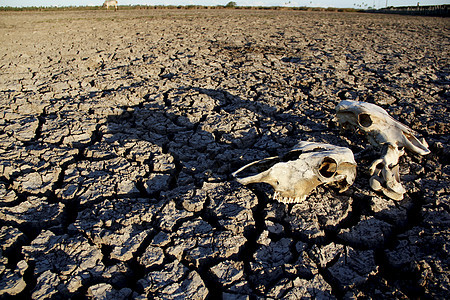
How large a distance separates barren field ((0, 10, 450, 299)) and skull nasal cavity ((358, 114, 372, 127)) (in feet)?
0.74

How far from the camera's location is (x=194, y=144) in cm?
304

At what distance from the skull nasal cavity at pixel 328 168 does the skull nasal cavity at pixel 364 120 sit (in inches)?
25.3

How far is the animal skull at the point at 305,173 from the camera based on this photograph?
2006mm

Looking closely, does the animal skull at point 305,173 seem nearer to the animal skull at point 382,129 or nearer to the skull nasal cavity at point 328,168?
the skull nasal cavity at point 328,168

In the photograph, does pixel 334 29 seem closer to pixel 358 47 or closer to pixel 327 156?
pixel 358 47

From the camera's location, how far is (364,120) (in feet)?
8.41

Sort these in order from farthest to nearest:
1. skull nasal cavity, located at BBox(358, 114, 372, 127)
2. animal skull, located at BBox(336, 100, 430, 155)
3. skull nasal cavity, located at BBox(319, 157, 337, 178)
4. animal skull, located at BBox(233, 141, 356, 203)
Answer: skull nasal cavity, located at BBox(358, 114, 372, 127) → animal skull, located at BBox(336, 100, 430, 155) → skull nasal cavity, located at BBox(319, 157, 337, 178) → animal skull, located at BBox(233, 141, 356, 203)

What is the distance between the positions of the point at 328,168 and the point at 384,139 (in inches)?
25.8

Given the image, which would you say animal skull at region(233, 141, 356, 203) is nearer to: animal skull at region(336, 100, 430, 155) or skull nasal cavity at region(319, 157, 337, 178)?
skull nasal cavity at region(319, 157, 337, 178)

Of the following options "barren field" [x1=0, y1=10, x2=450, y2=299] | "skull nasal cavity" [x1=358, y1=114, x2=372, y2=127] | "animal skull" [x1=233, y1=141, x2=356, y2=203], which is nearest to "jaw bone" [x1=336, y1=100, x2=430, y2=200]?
"skull nasal cavity" [x1=358, y1=114, x2=372, y2=127]

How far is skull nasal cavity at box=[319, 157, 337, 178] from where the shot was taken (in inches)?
84.1

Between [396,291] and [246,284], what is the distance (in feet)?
2.82

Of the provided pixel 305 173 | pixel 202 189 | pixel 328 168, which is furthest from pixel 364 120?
pixel 202 189

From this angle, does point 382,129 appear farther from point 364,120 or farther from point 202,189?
point 202,189
